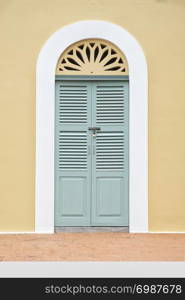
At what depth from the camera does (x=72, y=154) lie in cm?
992

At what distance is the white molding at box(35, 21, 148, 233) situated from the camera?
384 inches

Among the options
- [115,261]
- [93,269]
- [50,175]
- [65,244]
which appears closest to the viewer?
[93,269]

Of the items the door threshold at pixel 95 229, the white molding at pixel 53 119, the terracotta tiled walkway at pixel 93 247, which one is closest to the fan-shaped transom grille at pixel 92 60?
the white molding at pixel 53 119

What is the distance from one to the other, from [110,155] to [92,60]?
147 centimetres

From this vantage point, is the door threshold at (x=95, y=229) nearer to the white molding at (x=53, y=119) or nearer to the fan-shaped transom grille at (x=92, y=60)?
the white molding at (x=53, y=119)

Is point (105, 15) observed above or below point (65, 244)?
above

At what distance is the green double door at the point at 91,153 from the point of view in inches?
388

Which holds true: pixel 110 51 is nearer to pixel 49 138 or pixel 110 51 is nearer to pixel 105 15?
pixel 105 15

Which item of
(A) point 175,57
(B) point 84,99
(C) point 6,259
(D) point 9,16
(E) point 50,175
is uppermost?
(D) point 9,16

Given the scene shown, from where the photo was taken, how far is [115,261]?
24.7ft

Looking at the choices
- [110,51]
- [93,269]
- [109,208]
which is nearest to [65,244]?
[109,208]

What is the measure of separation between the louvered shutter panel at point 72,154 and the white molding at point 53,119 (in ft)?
0.48

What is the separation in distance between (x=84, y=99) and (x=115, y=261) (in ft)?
10.5

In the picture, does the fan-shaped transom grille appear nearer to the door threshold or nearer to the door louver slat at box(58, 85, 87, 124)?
the door louver slat at box(58, 85, 87, 124)
